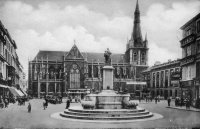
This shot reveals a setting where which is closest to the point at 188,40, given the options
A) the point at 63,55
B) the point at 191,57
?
the point at 191,57

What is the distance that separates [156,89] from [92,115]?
55908 millimetres

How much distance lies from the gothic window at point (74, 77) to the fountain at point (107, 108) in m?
57.3

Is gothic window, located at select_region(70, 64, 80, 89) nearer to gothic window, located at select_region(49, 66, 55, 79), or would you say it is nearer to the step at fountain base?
gothic window, located at select_region(49, 66, 55, 79)

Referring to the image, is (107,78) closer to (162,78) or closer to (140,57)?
(162,78)

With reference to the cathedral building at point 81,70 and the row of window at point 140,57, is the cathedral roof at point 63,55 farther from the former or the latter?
the row of window at point 140,57

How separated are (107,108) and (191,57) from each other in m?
18.4

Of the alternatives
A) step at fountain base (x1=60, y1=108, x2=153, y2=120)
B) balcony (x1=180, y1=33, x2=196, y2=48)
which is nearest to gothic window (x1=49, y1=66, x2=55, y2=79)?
balcony (x1=180, y1=33, x2=196, y2=48)

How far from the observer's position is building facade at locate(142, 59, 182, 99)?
62.4 meters

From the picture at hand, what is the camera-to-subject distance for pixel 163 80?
228 feet

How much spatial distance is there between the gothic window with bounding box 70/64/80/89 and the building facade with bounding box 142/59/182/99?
20906 mm

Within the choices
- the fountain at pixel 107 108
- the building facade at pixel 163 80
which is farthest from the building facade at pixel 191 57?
the building facade at pixel 163 80

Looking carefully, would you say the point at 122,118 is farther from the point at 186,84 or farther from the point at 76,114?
the point at 186,84

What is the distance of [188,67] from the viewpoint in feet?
124

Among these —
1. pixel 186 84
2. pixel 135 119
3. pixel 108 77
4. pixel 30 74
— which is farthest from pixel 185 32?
pixel 30 74
